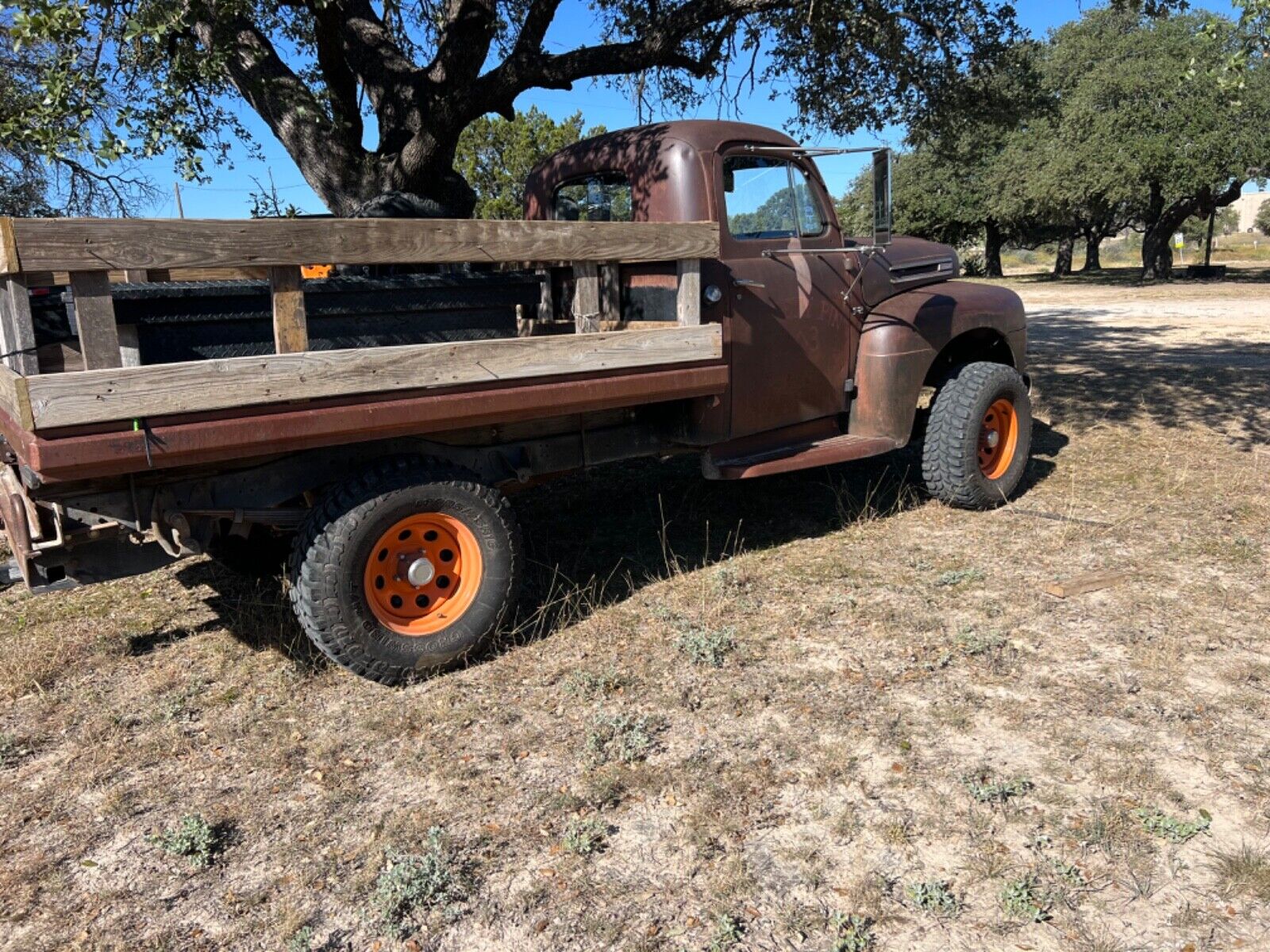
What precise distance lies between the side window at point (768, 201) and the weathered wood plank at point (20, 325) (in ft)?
9.93

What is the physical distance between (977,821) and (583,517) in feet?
11.7

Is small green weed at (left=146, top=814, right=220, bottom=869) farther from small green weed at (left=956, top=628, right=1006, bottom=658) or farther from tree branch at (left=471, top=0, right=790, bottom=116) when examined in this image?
tree branch at (left=471, top=0, right=790, bottom=116)

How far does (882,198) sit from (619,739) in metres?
2.87

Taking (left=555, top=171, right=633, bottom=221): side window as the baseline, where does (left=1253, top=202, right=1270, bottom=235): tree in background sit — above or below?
above

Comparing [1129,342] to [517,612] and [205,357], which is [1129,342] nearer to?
[517,612]

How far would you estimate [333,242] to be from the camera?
3377 mm

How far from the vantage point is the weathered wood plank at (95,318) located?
2980 millimetres

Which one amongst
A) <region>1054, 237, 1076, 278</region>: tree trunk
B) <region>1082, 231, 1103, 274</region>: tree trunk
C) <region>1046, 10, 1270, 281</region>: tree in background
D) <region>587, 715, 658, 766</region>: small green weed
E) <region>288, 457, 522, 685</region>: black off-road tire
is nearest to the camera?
<region>587, 715, 658, 766</region>: small green weed

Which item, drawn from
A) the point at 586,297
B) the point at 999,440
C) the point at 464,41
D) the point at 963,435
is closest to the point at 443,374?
the point at 586,297

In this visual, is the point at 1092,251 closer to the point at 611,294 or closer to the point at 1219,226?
the point at 611,294

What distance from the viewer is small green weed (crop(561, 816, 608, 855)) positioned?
2.83 metres

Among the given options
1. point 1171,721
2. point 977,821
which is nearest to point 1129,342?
point 1171,721

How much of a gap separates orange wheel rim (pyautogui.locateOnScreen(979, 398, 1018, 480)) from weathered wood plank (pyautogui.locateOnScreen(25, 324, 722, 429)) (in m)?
2.41

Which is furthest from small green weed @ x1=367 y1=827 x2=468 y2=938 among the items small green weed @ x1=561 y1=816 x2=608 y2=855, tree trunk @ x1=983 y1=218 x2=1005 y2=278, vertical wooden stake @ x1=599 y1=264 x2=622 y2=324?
tree trunk @ x1=983 y1=218 x2=1005 y2=278
